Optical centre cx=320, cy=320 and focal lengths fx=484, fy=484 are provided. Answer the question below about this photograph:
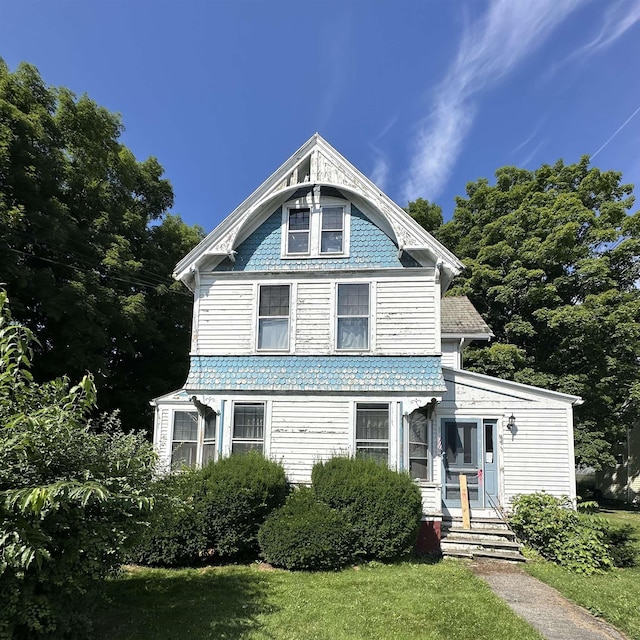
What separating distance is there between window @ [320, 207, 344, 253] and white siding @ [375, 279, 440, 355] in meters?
1.56

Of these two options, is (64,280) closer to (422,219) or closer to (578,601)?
(578,601)

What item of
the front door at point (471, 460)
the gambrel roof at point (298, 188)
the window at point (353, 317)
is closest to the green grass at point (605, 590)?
the front door at point (471, 460)

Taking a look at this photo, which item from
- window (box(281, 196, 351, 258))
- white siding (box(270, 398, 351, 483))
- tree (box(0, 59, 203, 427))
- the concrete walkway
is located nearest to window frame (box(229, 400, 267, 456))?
white siding (box(270, 398, 351, 483))

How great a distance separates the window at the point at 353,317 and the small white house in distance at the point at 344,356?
0.03 m

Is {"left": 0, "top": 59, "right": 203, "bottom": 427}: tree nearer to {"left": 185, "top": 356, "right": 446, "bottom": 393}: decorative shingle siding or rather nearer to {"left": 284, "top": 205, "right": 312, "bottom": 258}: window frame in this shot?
{"left": 185, "top": 356, "right": 446, "bottom": 393}: decorative shingle siding

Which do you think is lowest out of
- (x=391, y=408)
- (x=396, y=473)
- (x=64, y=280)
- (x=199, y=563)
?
(x=199, y=563)

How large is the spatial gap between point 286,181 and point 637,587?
11.2 meters

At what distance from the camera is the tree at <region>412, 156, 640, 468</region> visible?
2047 cm

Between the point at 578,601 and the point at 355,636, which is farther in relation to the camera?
the point at 578,601

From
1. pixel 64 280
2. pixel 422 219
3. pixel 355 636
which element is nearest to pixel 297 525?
pixel 355 636

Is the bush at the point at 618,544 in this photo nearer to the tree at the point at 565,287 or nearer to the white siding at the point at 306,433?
the white siding at the point at 306,433

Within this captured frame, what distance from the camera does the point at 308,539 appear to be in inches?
345

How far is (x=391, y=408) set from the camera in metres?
11.3

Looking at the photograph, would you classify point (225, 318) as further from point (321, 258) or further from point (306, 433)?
point (306, 433)
